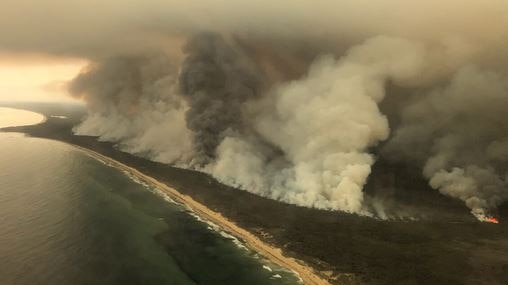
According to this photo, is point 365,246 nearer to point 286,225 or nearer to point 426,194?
point 286,225

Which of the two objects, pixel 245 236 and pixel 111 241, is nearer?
pixel 111 241

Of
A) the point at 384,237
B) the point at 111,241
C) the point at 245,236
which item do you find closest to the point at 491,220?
the point at 384,237

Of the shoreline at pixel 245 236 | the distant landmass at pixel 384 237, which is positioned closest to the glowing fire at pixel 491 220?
the distant landmass at pixel 384 237

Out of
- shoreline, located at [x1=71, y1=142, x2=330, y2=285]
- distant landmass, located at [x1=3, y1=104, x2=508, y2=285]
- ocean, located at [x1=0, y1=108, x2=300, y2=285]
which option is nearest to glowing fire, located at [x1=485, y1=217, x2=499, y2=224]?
distant landmass, located at [x1=3, y1=104, x2=508, y2=285]

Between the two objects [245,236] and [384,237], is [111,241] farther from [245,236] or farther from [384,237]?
[384,237]

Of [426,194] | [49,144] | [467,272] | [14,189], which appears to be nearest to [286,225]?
[467,272]
